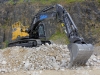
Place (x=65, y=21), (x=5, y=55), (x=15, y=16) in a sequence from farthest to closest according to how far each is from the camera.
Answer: (x=15, y=16) < (x=5, y=55) < (x=65, y=21)

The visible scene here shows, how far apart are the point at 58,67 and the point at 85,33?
20706mm

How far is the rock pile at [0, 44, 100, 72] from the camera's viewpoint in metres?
7.66

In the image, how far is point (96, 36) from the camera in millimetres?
25953

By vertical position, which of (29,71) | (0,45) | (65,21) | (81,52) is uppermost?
(65,21)

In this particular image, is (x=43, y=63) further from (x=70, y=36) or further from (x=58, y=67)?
(x=70, y=36)

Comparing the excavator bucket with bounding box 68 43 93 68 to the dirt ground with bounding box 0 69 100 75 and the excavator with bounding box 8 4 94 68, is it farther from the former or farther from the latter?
the dirt ground with bounding box 0 69 100 75

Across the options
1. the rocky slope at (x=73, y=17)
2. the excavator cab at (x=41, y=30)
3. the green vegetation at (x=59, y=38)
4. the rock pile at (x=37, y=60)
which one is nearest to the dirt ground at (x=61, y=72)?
the rock pile at (x=37, y=60)

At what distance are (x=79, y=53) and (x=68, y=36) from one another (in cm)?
114

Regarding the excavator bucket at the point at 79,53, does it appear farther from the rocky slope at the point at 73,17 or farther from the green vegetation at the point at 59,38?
the rocky slope at the point at 73,17

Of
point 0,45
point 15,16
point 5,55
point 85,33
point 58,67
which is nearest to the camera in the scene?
point 58,67

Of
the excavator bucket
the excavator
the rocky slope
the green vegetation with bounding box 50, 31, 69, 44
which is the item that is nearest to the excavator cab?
the excavator

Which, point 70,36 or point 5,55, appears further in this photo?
point 5,55

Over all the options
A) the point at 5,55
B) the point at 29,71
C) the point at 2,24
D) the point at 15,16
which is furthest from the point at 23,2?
the point at 29,71

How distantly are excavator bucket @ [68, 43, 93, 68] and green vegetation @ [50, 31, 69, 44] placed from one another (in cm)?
Result: 1786
